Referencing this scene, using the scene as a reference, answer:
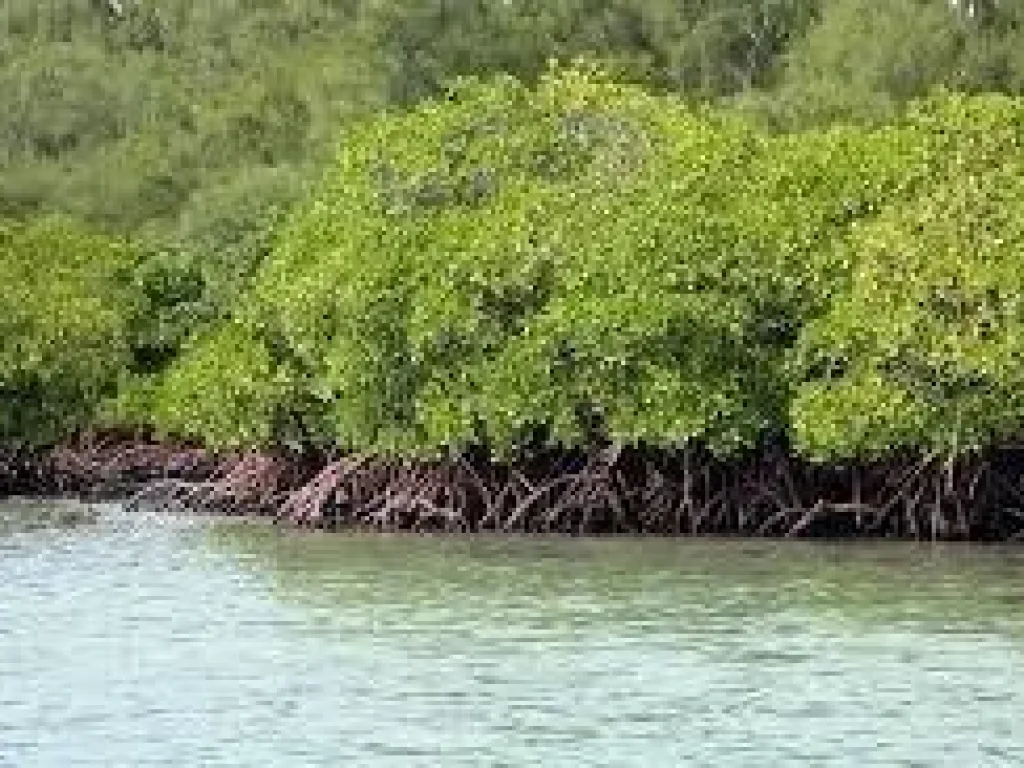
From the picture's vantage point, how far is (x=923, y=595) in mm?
22969

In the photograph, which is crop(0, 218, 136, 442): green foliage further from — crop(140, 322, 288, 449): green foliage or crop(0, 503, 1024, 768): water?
crop(0, 503, 1024, 768): water

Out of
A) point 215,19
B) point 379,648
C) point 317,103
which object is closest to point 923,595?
point 379,648

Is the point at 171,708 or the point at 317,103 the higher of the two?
the point at 317,103

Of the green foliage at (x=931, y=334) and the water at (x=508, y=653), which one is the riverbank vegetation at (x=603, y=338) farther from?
the water at (x=508, y=653)

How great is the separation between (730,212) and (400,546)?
463 centimetres

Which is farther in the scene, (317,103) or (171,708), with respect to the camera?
(317,103)

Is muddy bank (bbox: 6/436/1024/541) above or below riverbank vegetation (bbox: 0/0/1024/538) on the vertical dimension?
below

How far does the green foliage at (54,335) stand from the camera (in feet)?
118

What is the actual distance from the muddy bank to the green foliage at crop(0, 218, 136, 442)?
6.25 m

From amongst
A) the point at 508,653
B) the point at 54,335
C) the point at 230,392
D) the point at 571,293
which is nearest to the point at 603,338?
the point at 571,293

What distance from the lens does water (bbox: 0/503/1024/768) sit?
635 inches

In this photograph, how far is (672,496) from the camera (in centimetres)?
2881

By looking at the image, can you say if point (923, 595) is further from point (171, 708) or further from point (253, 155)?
point (253, 155)

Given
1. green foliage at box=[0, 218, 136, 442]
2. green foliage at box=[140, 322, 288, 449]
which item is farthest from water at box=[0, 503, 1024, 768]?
green foliage at box=[0, 218, 136, 442]
